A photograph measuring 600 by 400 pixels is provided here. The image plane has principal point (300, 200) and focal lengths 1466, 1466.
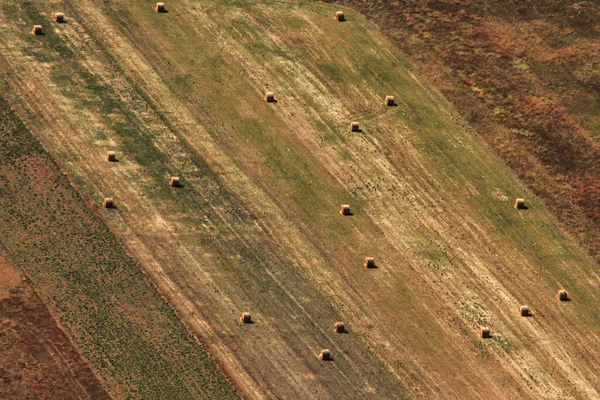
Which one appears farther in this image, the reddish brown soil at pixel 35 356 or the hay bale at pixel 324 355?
the hay bale at pixel 324 355

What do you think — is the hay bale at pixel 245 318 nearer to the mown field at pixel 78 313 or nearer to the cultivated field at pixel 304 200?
the cultivated field at pixel 304 200

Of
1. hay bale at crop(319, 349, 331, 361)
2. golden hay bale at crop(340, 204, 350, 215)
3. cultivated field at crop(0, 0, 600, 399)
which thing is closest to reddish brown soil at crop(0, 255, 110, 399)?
cultivated field at crop(0, 0, 600, 399)

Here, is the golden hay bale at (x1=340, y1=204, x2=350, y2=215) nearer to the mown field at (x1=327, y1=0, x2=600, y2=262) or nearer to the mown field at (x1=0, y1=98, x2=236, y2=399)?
the mown field at (x1=327, y1=0, x2=600, y2=262)

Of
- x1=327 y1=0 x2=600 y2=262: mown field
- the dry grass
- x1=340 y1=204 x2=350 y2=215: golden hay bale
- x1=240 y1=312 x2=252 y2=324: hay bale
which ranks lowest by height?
x1=240 y1=312 x2=252 y2=324: hay bale

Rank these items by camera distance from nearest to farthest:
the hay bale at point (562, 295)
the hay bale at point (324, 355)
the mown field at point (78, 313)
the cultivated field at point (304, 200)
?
1. the mown field at point (78, 313)
2. the hay bale at point (324, 355)
3. the cultivated field at point (304, 200)
4. the hay bale at point (562, 295)

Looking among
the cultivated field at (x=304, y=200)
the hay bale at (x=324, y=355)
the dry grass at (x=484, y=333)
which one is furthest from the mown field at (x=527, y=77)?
the hay bale at (x=324, y=355)

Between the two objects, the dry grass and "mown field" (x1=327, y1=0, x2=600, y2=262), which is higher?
"mown field" (x1=327, y1=0, x2=600, y2=262)

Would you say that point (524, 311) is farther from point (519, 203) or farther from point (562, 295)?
point (519, 203)
